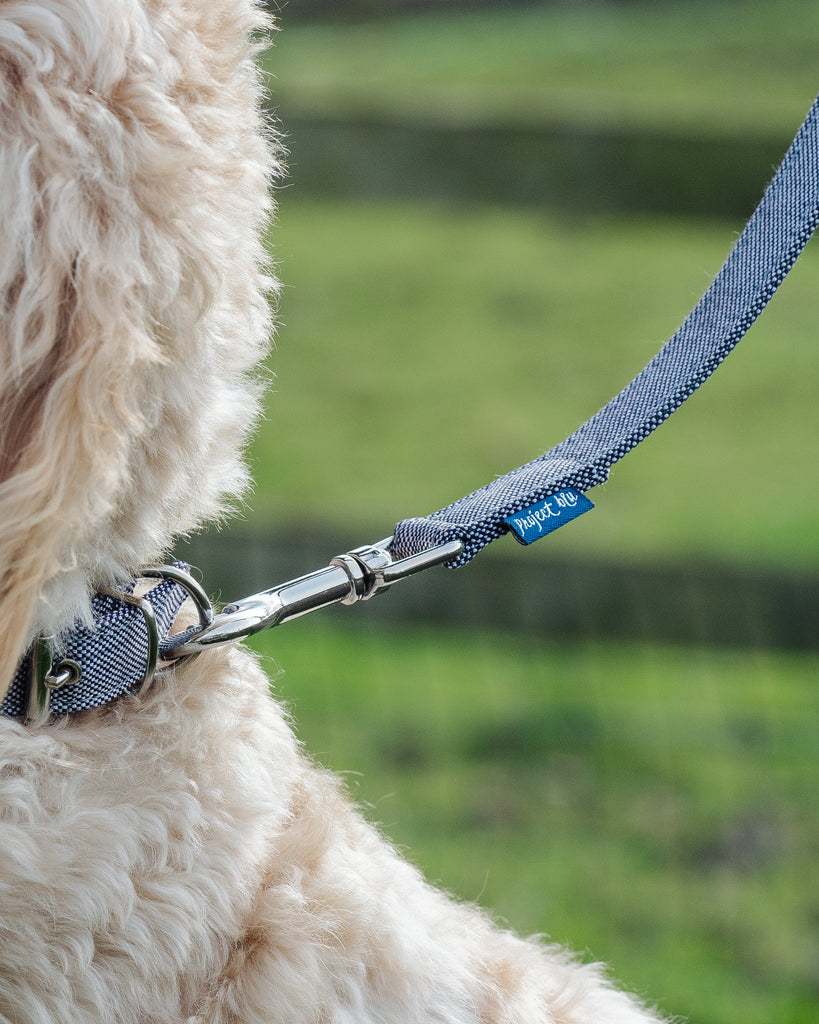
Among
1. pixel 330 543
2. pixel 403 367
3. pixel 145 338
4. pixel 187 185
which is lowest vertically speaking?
pixel 403 367

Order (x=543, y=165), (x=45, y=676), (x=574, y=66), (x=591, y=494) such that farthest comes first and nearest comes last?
(x=574, y=66)
(x=543, y=165)
(x=591, y=494)
(x=45, y=676)

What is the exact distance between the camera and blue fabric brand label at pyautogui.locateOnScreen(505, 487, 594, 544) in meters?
1.33

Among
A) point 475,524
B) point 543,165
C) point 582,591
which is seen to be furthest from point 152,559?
point 543,165

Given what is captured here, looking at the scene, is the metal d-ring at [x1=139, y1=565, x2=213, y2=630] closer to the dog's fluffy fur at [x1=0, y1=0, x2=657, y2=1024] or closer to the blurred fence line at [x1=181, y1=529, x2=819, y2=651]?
Result: the dog's fluffy fur at [x1=0, y1=0, x2=657, y2=1024]

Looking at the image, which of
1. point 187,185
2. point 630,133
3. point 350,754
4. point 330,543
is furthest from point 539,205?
point 187,185

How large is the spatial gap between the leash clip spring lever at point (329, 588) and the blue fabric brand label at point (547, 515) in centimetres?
7

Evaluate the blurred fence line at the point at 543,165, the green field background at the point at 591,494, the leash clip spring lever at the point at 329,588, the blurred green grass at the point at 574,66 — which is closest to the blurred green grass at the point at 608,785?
the green field background at the point at 591,494

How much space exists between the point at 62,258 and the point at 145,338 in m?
0.09

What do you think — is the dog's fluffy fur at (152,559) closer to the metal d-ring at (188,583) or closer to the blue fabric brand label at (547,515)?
the metal d-ring at (188,583)

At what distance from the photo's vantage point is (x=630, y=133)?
5359mm

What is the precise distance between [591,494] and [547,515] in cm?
338

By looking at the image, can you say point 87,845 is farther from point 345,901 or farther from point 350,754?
point 350,754

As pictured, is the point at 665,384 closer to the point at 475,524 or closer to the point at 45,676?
the point at 475,524

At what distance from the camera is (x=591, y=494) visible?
4.68 metres
